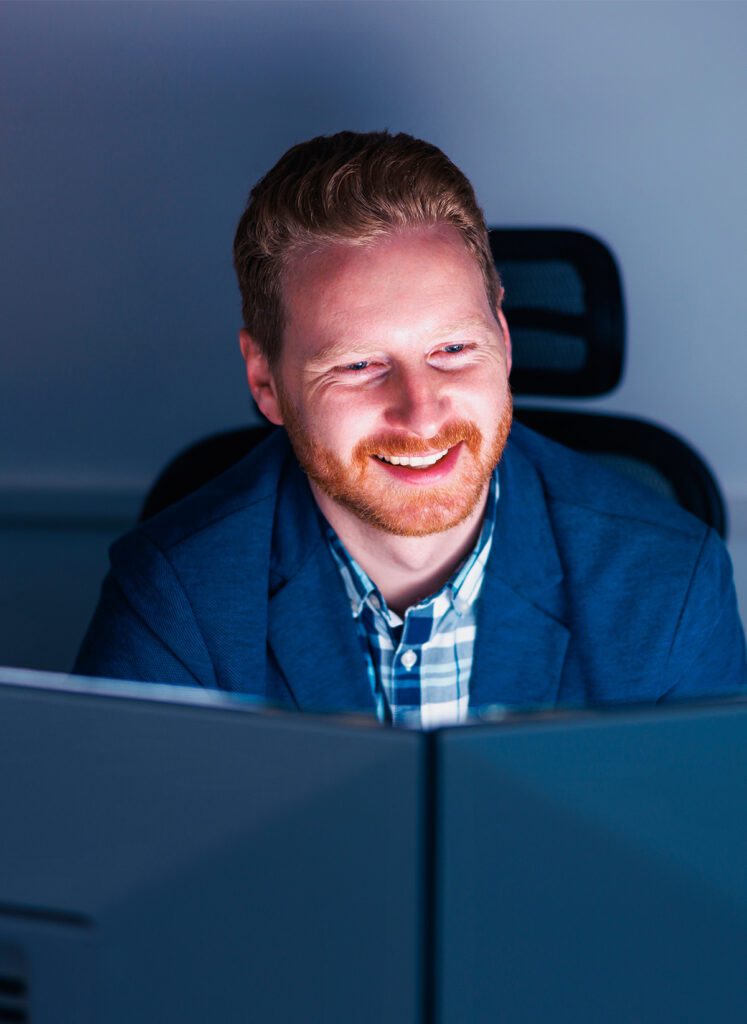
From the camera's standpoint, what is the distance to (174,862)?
38 cm

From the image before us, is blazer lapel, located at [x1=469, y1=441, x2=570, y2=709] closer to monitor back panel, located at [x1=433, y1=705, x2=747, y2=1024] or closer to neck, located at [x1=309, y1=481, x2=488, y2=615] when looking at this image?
neck, located at [x1=309, y1=481, x2=488, y2=615]

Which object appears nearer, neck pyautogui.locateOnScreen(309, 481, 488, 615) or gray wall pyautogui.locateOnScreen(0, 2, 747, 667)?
neck pyautogui.locateOnScreen(309, 481, 488, 615)

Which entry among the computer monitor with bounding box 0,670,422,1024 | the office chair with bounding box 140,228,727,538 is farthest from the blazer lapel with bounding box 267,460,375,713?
the computer monitor with bounding box 0,670,422,1024

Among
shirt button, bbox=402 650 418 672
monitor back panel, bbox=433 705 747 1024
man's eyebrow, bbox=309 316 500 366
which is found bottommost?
monitor back panel, bbox=433 705 747 1024

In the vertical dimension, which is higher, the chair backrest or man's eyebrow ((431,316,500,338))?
the chair backrest

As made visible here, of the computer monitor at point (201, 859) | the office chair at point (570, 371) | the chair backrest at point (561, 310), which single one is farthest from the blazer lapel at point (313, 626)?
the computer monitor at point (201, 859)

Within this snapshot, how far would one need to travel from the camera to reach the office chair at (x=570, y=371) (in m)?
1.36

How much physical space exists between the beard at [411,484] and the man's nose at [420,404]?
0.01m

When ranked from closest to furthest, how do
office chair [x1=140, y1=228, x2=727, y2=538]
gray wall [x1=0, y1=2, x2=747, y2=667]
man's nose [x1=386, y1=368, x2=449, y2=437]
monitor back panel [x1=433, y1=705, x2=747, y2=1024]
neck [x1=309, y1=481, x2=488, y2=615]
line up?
monitor back panel [x1=433, y1=705, x2=747, y2=1024] → man's nose [x1=386, y1=368, x2=449, y2=437] → neck [x1=309, y1=481, x2=488, y2=615] → office chair [x1=140, y1=228, x2=727, y2=538] → gray wall [x1=0, y1=2, x2=747, y2=667]

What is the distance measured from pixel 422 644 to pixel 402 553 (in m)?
0.11

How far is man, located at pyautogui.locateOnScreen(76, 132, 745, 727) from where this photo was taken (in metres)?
1.14

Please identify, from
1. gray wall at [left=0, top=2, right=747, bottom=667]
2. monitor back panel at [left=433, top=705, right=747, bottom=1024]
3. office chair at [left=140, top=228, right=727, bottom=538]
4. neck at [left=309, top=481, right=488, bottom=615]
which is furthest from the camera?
gray wall at [left=0, top=2, right=747, bottom=667]

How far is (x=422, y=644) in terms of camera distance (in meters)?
1.20

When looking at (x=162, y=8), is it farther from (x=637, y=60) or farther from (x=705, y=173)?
(x=705, y=173)
